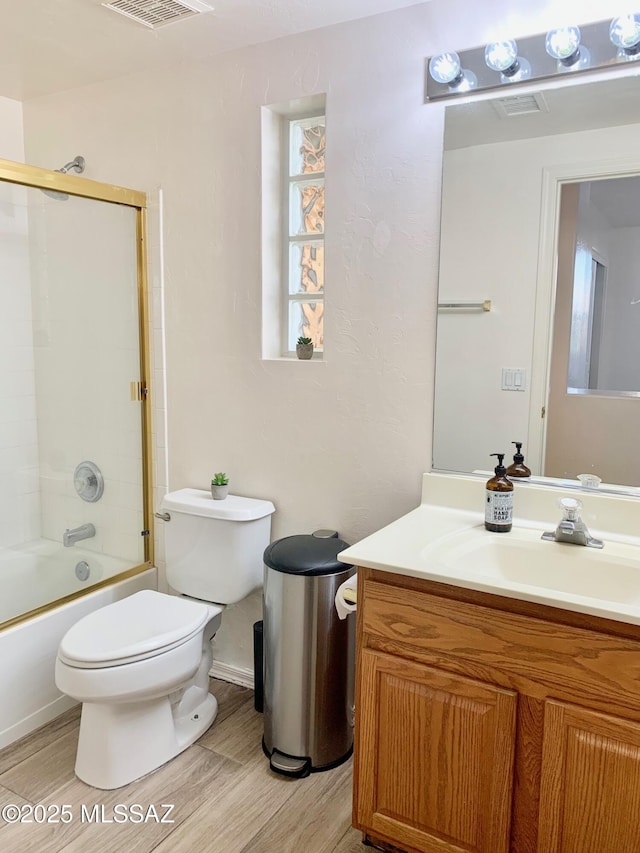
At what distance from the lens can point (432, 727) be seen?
4.98 feet

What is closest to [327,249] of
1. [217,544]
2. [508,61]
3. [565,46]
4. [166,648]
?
[508,61]

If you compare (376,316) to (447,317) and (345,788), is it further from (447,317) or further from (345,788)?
(345,788)

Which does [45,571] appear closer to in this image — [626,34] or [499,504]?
[499,504]

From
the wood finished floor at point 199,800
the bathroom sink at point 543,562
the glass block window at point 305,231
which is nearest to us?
the bathroom sink at point 543,562

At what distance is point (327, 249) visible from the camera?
2143mm

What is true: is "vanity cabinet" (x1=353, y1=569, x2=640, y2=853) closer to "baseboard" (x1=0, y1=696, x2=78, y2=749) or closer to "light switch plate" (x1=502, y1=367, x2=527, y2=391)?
"light switch plate" (x1=502, y1=367, x2=527, y2=391)

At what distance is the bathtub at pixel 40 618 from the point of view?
220 centimetres

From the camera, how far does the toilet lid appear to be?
74.7 inches

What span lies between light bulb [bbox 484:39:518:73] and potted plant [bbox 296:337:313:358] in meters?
0.99

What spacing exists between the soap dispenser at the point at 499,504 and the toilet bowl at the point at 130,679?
0.99 meters

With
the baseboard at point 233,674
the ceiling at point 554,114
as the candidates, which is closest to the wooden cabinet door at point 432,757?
the baseboard at point 233,674

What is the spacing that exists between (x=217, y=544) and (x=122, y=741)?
0.67 metres

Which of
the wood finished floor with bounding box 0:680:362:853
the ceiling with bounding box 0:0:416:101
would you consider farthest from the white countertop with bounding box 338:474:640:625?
the ceiling with bounding box 0:0:416:101

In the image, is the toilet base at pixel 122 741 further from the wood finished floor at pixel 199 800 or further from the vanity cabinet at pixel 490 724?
the vanity cabinet at pixel 490 724
